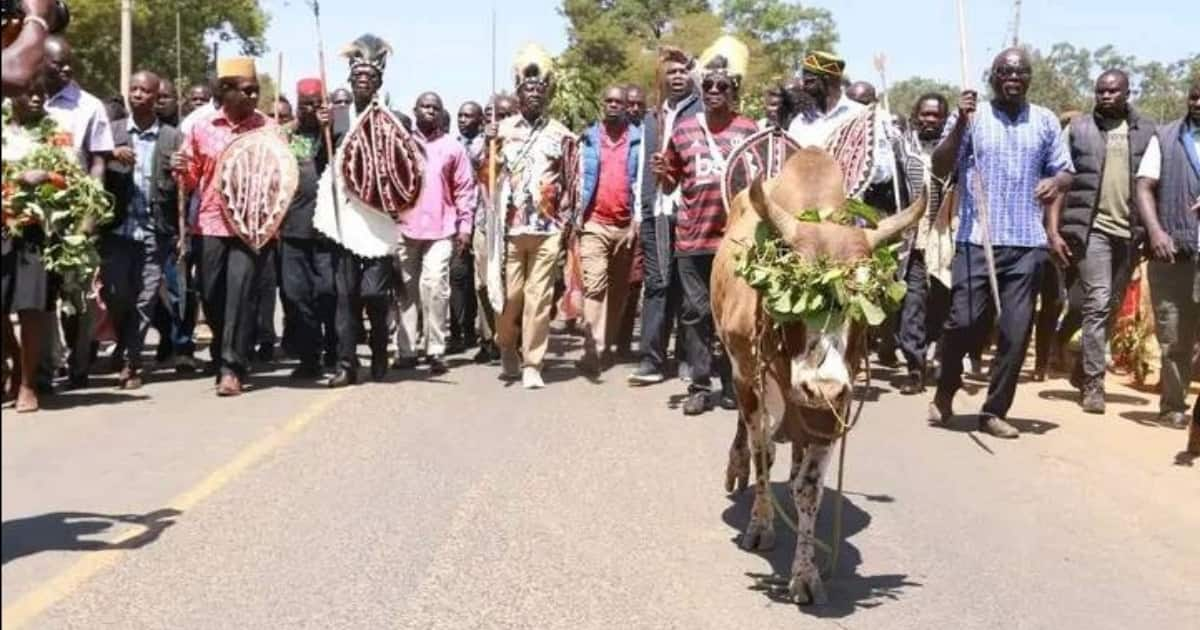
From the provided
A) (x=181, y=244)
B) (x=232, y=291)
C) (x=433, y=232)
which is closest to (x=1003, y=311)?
(x=433, y=232)

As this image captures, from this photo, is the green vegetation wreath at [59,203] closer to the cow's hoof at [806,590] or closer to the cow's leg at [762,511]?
the cow's leg at [762,511]

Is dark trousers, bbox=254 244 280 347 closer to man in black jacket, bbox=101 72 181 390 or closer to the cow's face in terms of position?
man in black jacket, bbox=101 72 181 390

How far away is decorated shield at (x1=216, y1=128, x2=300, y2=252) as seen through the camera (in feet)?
35.7

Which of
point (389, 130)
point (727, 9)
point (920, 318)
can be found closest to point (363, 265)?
point (389, 130)

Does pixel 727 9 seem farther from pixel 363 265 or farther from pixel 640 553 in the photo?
pixel 640 553

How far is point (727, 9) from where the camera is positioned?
8275 centimetres

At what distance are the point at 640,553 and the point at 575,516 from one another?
720mm

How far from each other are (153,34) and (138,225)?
35886 millimetres

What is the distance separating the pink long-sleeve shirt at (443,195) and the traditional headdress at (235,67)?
160cm

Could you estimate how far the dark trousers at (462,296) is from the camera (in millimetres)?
14234

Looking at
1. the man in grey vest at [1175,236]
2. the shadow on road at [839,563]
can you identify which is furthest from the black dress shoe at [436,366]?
the man in grey vest at [1175,236]

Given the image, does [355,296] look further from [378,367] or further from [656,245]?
[656,245]

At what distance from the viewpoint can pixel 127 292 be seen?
11.4 meters

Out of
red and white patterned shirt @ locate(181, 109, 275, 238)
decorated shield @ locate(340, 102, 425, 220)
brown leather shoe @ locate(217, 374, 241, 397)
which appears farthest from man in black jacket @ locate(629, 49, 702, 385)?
brown leather shoe @ locate(217, 374, 241, 397)
